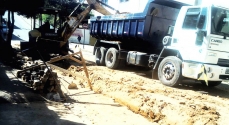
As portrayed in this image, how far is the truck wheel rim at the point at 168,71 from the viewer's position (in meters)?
7.35

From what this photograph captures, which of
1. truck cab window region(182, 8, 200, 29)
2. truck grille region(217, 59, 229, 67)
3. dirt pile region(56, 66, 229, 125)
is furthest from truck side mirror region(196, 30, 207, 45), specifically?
dirt pile region(56, 66, 229, 125)

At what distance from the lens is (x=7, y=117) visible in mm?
4457

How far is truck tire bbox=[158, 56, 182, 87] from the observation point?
7.08 metres

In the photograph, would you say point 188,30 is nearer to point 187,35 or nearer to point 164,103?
point 187,35

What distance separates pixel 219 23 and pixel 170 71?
6.81 ft

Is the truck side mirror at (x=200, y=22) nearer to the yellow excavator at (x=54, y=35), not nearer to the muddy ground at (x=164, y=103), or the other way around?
the muddy ground at (x=164, y=103)

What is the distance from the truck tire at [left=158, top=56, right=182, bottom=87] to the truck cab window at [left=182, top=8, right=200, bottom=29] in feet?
3.61

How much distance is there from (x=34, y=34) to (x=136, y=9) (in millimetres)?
9829

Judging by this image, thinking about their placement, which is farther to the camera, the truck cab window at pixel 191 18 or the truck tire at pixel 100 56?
the truck tire at pixel 100 56

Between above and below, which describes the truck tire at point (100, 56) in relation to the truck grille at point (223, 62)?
below

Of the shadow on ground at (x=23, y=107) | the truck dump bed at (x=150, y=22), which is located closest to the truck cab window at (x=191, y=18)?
the truck dump bed at (x=150, y=22)

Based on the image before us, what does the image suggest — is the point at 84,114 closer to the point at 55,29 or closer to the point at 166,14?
the point at 166,14

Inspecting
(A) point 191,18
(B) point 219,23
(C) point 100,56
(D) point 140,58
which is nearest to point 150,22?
(D) point 140,58

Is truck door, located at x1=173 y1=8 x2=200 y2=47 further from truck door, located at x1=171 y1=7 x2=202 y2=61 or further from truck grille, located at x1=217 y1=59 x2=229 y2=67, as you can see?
truck grille, located at x1=217 y1=59 x2=229 y2=67
